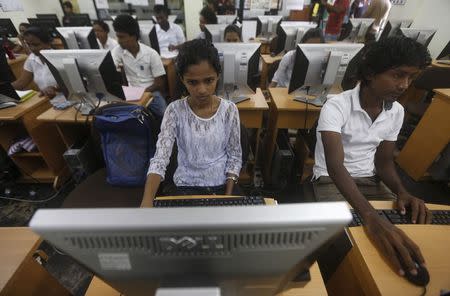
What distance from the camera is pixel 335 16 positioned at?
4434mm

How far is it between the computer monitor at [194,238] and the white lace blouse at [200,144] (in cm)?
79

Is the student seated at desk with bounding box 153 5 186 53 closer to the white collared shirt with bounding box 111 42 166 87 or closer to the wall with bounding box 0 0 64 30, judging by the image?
the white collared shirt with bounding box 111 42 166 87

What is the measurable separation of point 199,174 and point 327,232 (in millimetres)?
995

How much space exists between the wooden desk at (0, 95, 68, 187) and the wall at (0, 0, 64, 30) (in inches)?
166

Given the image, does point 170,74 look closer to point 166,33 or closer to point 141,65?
point 141,65

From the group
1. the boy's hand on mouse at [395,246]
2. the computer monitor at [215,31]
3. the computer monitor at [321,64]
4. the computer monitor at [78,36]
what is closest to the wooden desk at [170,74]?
the computer monitor at [215,31]

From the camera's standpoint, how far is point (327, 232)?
0.29 m

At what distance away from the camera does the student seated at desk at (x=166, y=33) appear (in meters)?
3.85

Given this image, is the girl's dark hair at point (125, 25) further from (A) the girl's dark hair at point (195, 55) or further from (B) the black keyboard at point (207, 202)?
(B) the black keyboard at point (207, 202)

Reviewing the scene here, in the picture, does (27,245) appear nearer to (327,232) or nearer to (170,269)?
(170,269)

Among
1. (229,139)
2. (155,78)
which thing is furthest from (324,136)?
(155,78)

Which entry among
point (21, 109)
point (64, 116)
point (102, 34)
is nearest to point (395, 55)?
point (64, 116)

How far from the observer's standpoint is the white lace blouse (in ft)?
3.75

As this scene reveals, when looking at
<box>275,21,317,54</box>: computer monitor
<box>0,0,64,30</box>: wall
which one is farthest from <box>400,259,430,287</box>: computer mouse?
<box>0,0,64,30</box>: wall
